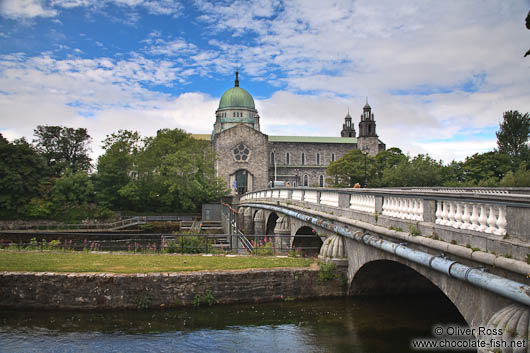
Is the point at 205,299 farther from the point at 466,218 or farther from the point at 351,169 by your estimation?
the point at 351,169

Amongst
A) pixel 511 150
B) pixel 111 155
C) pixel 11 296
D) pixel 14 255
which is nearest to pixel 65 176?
pixel 111 155

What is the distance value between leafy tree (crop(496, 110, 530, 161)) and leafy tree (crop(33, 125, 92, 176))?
63107 mm

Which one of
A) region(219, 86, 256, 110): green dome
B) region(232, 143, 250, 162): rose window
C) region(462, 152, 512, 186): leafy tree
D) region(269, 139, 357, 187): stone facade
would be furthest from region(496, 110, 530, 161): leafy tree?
region(219, 86, 256, 110): green dome

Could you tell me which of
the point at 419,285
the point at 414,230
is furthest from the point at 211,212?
the point at 414,230

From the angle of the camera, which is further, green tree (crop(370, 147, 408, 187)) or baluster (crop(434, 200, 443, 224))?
green tree (crop(370, 147, 408, 187))

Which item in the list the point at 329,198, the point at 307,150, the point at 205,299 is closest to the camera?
the point at 205,299

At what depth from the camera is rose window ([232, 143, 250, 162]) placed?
68.0 metres

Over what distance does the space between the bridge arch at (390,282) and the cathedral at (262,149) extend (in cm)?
5397

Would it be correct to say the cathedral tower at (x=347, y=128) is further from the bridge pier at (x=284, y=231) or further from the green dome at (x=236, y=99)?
the bridge pier at (x=284, y=231)

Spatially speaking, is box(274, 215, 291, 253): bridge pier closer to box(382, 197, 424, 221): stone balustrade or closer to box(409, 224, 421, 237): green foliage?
box(382, 197, 424, 221): stone balustrade

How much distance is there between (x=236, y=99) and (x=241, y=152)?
13858 millimetres

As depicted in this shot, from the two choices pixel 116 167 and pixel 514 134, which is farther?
pixel 514 134

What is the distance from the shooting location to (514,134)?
62844 millimetres

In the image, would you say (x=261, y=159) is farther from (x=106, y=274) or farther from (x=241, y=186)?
(x=106, y=274)
